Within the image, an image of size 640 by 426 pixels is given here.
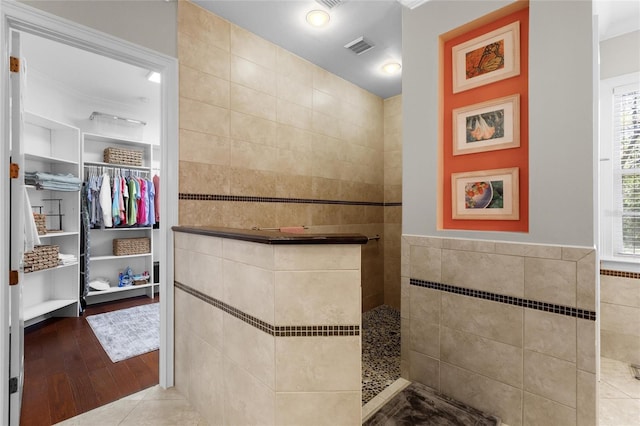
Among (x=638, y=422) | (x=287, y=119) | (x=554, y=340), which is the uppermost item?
(x=287, y=119)

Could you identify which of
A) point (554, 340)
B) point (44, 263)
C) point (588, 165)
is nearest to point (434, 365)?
point (554, 340)

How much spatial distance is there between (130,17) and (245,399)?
93.0 inches

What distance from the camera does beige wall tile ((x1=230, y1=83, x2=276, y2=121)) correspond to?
2.44 m

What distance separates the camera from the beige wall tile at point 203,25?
215cm

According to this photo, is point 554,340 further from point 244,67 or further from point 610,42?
point 244,67

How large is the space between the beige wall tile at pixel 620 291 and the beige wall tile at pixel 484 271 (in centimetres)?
148

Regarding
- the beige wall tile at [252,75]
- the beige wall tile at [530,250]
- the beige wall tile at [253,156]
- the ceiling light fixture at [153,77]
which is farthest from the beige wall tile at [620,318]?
the ceiling light fixture at [153,77]

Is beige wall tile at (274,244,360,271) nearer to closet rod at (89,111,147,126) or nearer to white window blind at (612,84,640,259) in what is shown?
white window blind at (612,84,640,259)

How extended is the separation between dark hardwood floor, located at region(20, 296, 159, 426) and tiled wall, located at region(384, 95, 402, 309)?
106 inches

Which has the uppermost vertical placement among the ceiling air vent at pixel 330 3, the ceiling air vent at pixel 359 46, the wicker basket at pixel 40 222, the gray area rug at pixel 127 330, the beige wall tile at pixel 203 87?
the ceiling air vent at pixel 359 46

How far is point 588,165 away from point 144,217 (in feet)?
15.9

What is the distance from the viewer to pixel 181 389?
2064 mm

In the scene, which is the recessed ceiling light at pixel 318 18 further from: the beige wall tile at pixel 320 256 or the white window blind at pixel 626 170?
the white window blind at pixel 626 170

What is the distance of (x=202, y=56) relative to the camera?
225 cm
